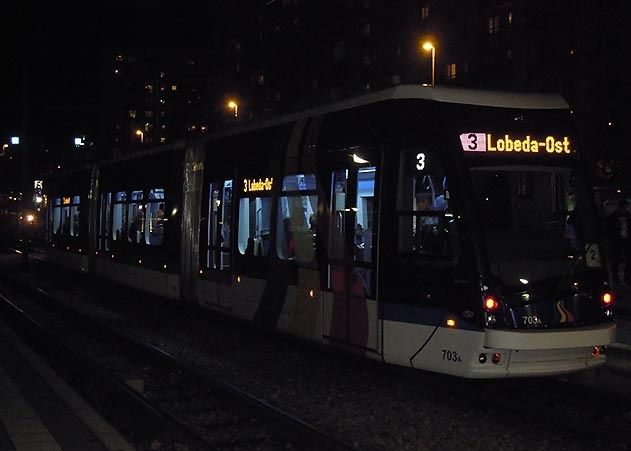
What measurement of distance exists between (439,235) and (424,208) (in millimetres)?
332

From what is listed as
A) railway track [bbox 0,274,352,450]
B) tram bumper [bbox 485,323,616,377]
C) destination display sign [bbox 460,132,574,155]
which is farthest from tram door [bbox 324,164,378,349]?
tram bumper [bbox 485,323,616,377]

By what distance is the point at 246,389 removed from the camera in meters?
8.80

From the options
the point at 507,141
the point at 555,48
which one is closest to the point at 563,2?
the point at 555,48

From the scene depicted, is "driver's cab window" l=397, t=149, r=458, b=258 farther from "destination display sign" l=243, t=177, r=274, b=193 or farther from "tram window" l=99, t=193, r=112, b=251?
"tram window" l=99, t=193, r=112, b=251

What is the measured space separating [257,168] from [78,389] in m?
3.74

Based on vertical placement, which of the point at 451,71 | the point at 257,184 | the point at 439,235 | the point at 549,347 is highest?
the point at 451,71

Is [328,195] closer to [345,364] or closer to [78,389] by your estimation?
[345,364]

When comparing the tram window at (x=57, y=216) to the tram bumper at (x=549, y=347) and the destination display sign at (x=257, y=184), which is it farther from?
the tram bumper at (x=549, y=347)

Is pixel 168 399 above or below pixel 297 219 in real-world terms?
below

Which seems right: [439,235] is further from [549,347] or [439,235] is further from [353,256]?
[549,347]

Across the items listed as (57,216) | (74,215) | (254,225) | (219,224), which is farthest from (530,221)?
(57,216)

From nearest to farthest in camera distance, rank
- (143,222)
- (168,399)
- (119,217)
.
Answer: (168,399) → (143,222) → (119,217)

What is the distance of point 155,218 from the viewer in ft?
50.0

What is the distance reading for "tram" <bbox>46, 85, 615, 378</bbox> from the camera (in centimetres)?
730
